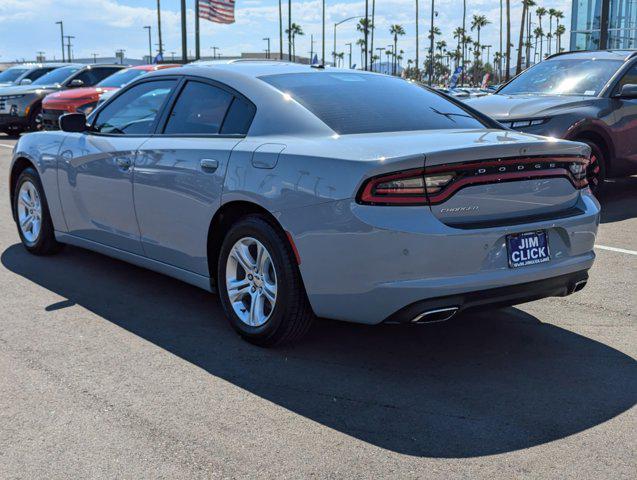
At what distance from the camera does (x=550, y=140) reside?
4383mm

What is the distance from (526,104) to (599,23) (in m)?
40.7

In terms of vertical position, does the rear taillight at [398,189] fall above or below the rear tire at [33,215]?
above

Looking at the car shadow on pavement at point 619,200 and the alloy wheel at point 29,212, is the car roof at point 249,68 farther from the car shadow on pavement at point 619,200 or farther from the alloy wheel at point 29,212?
the car shadow on pavement at point 619,200

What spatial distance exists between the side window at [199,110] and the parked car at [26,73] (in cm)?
1758

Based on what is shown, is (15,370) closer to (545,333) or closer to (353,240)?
(353,240)

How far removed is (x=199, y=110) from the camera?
5.25 m

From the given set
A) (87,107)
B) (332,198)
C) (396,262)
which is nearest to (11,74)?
(87,107)

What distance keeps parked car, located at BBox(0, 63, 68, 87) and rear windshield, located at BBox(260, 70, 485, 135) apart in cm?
1815

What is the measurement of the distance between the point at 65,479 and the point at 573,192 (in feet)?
9.69

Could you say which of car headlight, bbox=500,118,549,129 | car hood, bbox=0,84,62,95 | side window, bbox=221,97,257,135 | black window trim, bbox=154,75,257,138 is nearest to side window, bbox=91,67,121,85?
car hood, bbox=0,84,62,95

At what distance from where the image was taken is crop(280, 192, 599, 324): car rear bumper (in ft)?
12.7

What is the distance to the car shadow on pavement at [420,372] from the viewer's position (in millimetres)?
3576

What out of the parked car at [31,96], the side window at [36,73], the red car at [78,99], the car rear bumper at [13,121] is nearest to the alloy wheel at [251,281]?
the red car at [78,99]

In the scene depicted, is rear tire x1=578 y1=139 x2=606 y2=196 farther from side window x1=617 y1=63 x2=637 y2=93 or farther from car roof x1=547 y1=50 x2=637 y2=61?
car roof x1=547 y1=50 x2=637 y2=61
